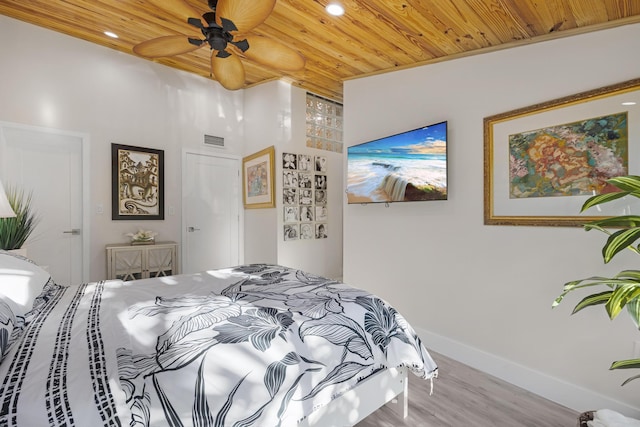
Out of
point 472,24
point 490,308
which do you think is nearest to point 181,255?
point 490,308

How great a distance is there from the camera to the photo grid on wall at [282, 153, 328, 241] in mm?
3844

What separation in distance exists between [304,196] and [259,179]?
2.09 feet

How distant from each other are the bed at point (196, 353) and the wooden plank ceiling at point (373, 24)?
187 cm

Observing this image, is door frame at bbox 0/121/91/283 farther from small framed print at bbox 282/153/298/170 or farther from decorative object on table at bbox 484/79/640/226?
decorative object on table at bbox 484/79/640/226

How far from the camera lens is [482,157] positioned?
2256 millimetres

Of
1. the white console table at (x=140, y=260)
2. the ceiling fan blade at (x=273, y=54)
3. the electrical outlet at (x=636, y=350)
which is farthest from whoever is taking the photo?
the white console table at (x=140, y=260)

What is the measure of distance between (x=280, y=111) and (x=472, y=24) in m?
2.34

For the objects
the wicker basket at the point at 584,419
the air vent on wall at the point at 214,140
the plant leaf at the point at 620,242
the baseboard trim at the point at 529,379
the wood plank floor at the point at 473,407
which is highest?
the air vent on wall at the point at 214,140

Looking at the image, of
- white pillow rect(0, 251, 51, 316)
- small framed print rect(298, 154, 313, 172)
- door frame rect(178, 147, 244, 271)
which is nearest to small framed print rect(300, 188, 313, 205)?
small framed print rect(298, 154, 313, 172)

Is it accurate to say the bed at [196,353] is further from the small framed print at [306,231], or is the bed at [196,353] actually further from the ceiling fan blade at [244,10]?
the small framed print at [306,231]

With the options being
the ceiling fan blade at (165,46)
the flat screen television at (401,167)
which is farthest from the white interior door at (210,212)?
the flat screen television at (401,167)

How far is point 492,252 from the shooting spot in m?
2.20

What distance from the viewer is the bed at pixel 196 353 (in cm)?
78

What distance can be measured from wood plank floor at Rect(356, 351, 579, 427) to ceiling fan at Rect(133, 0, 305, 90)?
2351 millimetres
